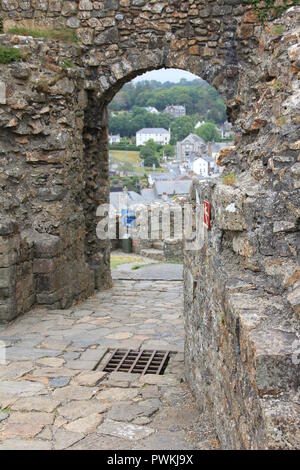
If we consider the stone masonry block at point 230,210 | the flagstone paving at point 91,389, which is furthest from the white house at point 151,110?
the stone masonry block at point 230,210

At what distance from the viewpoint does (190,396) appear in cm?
445

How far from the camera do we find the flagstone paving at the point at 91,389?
3.73 metres

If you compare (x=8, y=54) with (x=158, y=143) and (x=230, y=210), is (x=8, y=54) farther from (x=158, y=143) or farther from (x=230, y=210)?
(x=158, y=143)

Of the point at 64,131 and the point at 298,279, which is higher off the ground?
the point at 64,131

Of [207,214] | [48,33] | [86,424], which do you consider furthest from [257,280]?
[48,33]

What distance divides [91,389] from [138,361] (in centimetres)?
86

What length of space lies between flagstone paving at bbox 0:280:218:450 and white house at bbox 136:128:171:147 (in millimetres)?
83673

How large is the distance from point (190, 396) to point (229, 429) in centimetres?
161

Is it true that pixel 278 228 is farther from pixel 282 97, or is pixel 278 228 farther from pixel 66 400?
pixel 66 400

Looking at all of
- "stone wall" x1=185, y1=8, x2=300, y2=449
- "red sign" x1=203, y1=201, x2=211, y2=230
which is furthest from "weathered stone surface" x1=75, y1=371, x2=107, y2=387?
"red sign" x1=203, y1=201, x2=211, y2=230

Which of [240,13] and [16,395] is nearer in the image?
[16,395]

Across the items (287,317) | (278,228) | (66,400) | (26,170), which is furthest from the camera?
(26,170)

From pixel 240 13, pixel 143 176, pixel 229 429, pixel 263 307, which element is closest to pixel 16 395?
pixel 229 429

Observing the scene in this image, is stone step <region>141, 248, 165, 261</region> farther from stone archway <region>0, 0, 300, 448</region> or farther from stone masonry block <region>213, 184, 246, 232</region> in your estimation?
stone masonry block <region>213, 184, 246, 232</region>
